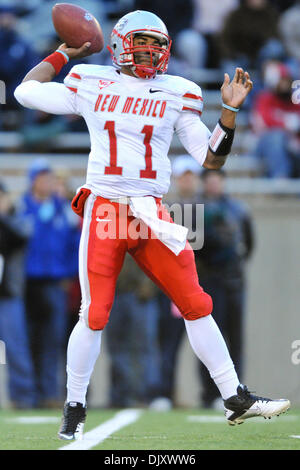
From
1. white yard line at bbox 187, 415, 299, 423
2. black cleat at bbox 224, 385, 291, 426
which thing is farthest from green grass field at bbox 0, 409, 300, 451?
black cleat at bbox 224, 385, 291, 426

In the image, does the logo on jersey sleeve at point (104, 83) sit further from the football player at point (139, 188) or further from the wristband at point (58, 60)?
the wristband at point (58, 60)

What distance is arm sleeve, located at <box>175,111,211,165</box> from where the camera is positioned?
14.6 feet

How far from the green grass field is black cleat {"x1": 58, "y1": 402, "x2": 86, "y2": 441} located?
6 centimetres

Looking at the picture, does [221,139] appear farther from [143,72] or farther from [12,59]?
[12,59]

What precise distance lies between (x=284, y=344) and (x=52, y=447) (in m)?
4.55

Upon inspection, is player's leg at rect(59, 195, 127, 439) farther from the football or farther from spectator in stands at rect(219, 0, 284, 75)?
spectator in stands at rect(219, 0, 284, 75)

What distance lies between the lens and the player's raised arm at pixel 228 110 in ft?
14.2

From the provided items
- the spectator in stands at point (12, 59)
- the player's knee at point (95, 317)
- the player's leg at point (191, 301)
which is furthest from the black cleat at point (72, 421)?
the spectator in stands at point (12, 59)

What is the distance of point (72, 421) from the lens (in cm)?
443

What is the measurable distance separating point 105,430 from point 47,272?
274cm

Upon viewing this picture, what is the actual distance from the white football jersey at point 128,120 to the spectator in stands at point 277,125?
443cm

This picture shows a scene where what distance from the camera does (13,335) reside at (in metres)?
7.49

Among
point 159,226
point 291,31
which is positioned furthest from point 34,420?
point 291,31

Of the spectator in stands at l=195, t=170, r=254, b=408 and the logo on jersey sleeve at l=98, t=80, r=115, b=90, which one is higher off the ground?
the logo on jersey sleeve at l=98, t=80, r=115, b=90
